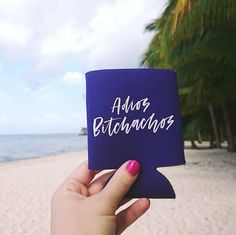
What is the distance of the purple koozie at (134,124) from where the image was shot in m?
1.10

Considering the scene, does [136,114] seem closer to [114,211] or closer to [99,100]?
[99,100]

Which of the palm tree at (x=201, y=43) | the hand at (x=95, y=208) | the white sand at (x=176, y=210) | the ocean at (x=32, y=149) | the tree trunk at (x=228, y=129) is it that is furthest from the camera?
the ocean at (x=32, y=149)

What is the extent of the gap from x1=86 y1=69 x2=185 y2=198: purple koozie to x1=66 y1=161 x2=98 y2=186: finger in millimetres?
154

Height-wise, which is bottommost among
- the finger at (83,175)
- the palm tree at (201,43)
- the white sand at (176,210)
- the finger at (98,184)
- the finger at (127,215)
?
the white sand at (176,210)

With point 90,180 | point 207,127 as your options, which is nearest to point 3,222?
point 90,180

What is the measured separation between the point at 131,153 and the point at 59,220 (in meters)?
0.29

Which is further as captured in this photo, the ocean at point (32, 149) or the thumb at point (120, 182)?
the ocean at point (32, 149)

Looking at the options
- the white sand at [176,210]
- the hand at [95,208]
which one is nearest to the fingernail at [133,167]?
the hand at [95,208]

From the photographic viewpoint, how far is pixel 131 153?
1.11 m

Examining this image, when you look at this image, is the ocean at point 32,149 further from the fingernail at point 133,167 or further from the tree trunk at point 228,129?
the fingernail at point 133,167

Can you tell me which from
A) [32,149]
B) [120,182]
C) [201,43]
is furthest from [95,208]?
[32,149]

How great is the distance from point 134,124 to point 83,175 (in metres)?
0.29

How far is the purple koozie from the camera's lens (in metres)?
1.10

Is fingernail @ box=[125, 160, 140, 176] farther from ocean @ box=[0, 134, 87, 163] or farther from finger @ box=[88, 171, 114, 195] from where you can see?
ocean @ box=[0, 134, 87, 163]
